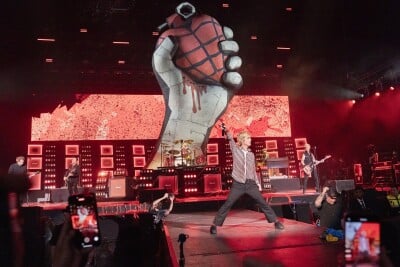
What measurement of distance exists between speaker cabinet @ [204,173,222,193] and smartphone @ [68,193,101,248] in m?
10.5

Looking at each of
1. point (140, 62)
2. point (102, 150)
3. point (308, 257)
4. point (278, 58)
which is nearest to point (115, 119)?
point (102, 150)

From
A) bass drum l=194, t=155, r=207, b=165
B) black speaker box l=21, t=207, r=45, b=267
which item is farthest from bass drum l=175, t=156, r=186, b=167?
black speaker box l=21, t=207, r=45, b=267

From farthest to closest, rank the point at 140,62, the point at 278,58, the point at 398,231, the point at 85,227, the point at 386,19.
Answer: the point at 278,58 → the point at 140,62 → the point at 386,19 → the point at 398,231 → the point at 85,227

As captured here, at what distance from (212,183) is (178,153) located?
7.16 ft

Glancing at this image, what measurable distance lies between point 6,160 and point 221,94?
9942mm

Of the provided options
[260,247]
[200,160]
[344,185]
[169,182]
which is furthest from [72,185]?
[260,247]

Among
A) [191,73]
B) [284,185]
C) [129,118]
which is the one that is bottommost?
[284,185]

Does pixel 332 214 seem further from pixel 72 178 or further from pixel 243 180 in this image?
pixel 72 178

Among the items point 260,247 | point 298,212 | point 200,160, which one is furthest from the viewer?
point 200,160

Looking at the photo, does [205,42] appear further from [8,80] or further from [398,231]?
[398,231]

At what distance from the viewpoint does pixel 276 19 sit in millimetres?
17516

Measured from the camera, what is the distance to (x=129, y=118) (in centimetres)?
1719

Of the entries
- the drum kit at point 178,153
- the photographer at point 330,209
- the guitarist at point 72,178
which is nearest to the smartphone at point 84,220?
the photographer at point 330,209

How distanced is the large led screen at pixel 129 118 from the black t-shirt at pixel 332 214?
11539 mm
